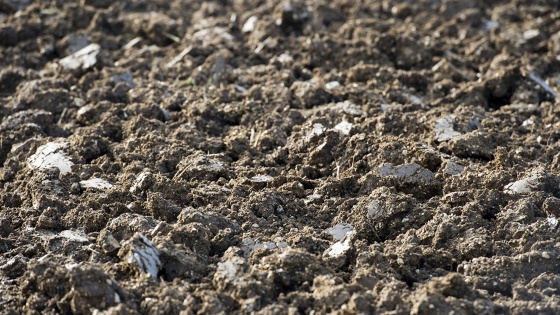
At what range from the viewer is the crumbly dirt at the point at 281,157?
311cm

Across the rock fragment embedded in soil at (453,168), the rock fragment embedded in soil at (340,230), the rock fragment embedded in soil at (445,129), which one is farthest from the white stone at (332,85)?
the rock fragment embedded in soil at (340,230)

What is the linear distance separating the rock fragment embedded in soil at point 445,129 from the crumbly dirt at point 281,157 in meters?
0.02

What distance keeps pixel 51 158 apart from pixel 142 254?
3.95 feet

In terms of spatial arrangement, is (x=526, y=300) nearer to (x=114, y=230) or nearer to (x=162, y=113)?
(x=114, y=230)

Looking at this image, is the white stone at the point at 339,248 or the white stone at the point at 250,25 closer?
the white stone at the point at 339,248

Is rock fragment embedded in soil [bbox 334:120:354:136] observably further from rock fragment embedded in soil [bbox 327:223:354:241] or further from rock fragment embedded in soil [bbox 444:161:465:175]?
rock fragment embedded in soil [bbox 327:223:354:241]

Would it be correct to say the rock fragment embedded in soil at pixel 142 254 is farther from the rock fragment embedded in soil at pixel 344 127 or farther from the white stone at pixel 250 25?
the white stone at pixel 250 25

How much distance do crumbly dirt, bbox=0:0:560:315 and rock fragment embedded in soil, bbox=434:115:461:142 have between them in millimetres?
16

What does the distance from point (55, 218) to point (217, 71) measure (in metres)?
1.74

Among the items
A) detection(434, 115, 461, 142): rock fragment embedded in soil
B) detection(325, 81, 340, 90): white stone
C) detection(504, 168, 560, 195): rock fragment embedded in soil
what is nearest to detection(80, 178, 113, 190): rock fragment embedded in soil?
detection(325, 81, 340, 90): white stone

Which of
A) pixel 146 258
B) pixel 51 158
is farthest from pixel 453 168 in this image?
pixel 51 158

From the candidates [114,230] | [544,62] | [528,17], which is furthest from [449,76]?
[114,230]

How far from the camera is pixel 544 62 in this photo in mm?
5152

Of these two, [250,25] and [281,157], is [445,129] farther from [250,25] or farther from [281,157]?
[250,25]
